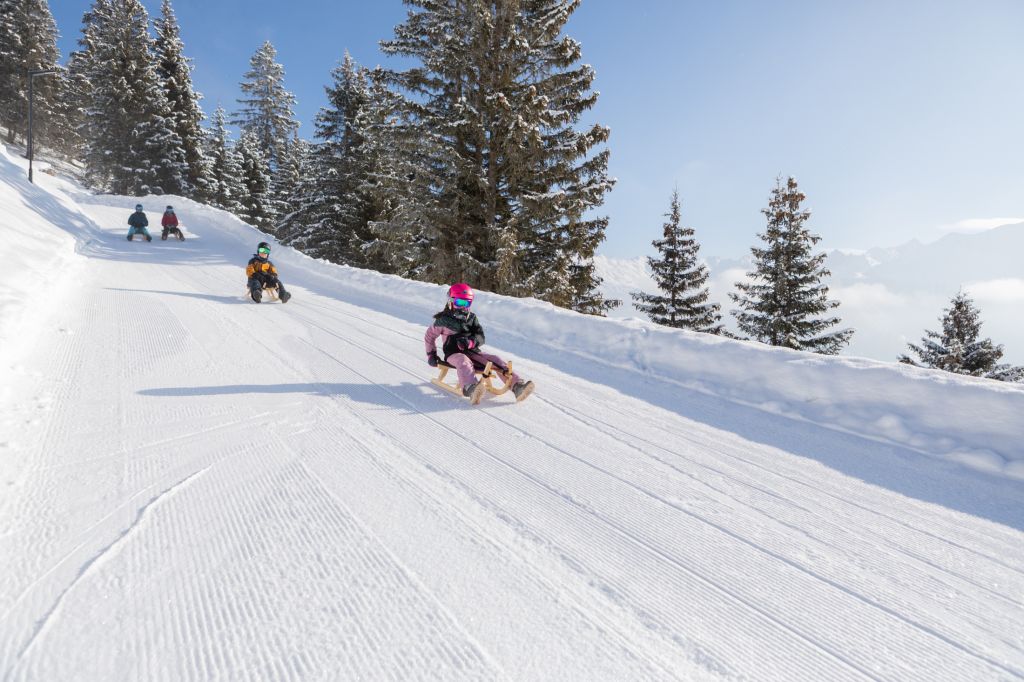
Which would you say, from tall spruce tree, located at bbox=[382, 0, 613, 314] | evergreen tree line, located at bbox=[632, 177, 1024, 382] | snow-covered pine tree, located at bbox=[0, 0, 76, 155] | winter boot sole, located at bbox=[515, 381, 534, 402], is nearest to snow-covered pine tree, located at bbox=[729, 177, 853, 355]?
evergreen tree line, located at bbox=[632, 177, 1024, 382]

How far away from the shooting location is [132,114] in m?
32.4

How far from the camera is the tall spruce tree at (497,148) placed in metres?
12.4

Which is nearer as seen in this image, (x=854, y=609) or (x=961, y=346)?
(x=854, y=609)

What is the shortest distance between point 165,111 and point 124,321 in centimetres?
3595

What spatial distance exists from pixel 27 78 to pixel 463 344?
2206 inches

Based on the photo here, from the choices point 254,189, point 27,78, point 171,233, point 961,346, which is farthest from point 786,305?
point 27,78

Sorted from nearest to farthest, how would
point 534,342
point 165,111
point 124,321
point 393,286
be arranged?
1. point 124,321
2. point 534,342
3. point 393,286
4. point 165,111

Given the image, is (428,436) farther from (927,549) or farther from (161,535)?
(927,549)

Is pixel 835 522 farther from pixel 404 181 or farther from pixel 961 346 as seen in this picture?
pixel 961 346

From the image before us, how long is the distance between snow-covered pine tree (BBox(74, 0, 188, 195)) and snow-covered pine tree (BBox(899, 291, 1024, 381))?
154 feet

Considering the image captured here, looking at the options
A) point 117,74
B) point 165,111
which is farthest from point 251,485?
point 117,74

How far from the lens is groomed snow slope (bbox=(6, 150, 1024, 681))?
1716 millimetres

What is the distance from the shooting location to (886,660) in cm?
175

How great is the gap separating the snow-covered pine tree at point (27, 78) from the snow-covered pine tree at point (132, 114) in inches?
357
